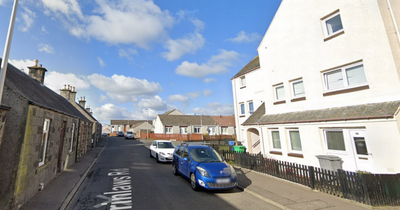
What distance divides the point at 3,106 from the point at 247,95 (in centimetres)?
1757

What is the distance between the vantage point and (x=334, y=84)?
909 centimetres

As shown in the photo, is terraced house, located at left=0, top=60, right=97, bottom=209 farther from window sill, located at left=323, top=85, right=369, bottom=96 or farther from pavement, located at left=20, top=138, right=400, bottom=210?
window sill, located at left=323, top=85, right=369, bottom=96

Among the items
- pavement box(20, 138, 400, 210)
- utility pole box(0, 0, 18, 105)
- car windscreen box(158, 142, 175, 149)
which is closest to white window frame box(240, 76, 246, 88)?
car windscreen box(158, 142, 175, 149)

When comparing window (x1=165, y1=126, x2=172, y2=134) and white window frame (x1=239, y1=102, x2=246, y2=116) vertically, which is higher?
white window frame (x1=239, y1=102, x2=246, y2=116)

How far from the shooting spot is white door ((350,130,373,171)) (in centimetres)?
724

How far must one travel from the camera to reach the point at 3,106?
16.2 ft

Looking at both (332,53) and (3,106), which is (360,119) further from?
(3,106)

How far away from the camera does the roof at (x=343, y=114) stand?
671 cm

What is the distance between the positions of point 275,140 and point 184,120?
43.3 meters

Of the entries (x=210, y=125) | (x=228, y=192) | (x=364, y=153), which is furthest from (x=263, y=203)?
(x=210, y=125)

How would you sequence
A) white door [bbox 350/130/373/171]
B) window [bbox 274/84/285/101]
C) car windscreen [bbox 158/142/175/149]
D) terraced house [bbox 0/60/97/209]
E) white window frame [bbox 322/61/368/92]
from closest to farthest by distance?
terraced house [bbox 0/60/97/209] < white door [bbox 350/130/373/171] < white window frame [bbox 322/61/368/92] < window [bbox 274/84/285/101] < car windscreen [bbox 158/142/175/149]

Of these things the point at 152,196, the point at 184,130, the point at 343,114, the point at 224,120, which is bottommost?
the point at 152,196

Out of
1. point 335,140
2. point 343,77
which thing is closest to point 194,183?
point 335,140

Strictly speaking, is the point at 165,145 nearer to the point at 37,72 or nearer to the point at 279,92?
the point at 279,92
